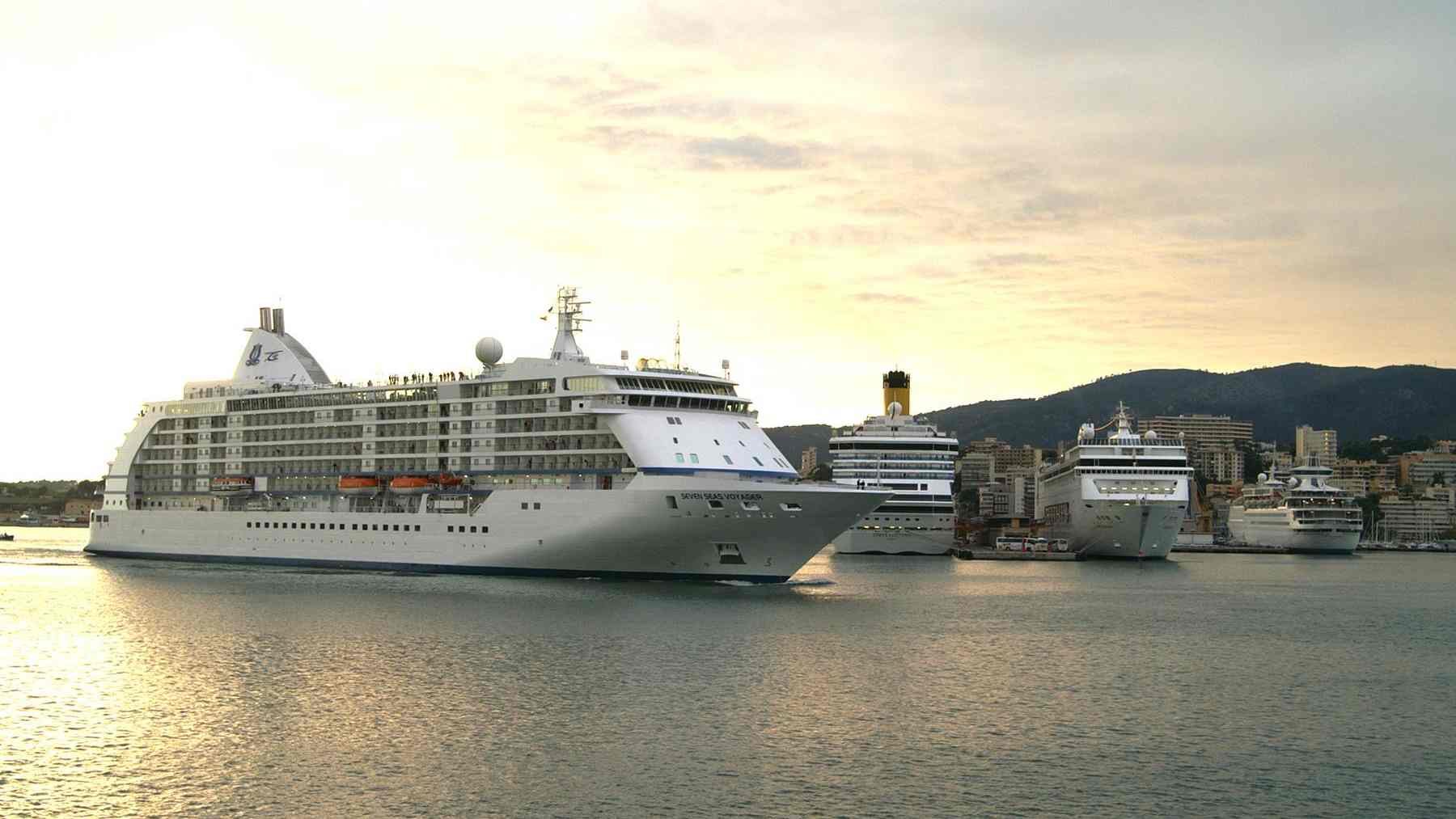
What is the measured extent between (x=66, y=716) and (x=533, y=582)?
90.6 ft

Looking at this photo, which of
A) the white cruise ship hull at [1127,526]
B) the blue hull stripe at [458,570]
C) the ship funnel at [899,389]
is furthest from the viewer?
the ship funnel at [899,389]

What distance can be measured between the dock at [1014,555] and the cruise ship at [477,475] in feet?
200

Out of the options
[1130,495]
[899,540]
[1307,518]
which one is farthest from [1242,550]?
[899,540]

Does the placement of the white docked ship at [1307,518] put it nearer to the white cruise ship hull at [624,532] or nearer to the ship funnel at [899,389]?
the ship funnel at [899,389]

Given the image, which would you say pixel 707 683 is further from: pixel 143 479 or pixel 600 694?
pixel 143 479

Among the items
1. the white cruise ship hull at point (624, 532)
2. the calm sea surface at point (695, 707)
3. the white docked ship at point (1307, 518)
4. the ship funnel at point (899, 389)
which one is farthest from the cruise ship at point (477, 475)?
the white docked ship at point (1307, 518)

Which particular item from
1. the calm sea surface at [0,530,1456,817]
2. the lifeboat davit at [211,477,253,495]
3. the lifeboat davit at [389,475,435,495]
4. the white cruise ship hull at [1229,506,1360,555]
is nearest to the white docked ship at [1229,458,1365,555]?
the white cruise ship hull at [1229,506,1360,555]

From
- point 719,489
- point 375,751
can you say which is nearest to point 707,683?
point 375,751

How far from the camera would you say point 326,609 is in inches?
1900

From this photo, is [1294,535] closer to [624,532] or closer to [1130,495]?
[1130,495]

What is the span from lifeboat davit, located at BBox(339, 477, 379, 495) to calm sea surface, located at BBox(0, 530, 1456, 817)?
32.1 ft

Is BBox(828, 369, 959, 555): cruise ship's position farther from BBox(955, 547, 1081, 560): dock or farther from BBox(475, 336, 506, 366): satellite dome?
BBox(475, 336, 506, 366): satellite dome

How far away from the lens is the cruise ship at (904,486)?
11281cm

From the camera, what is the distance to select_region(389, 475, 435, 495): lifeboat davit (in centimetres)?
6147
